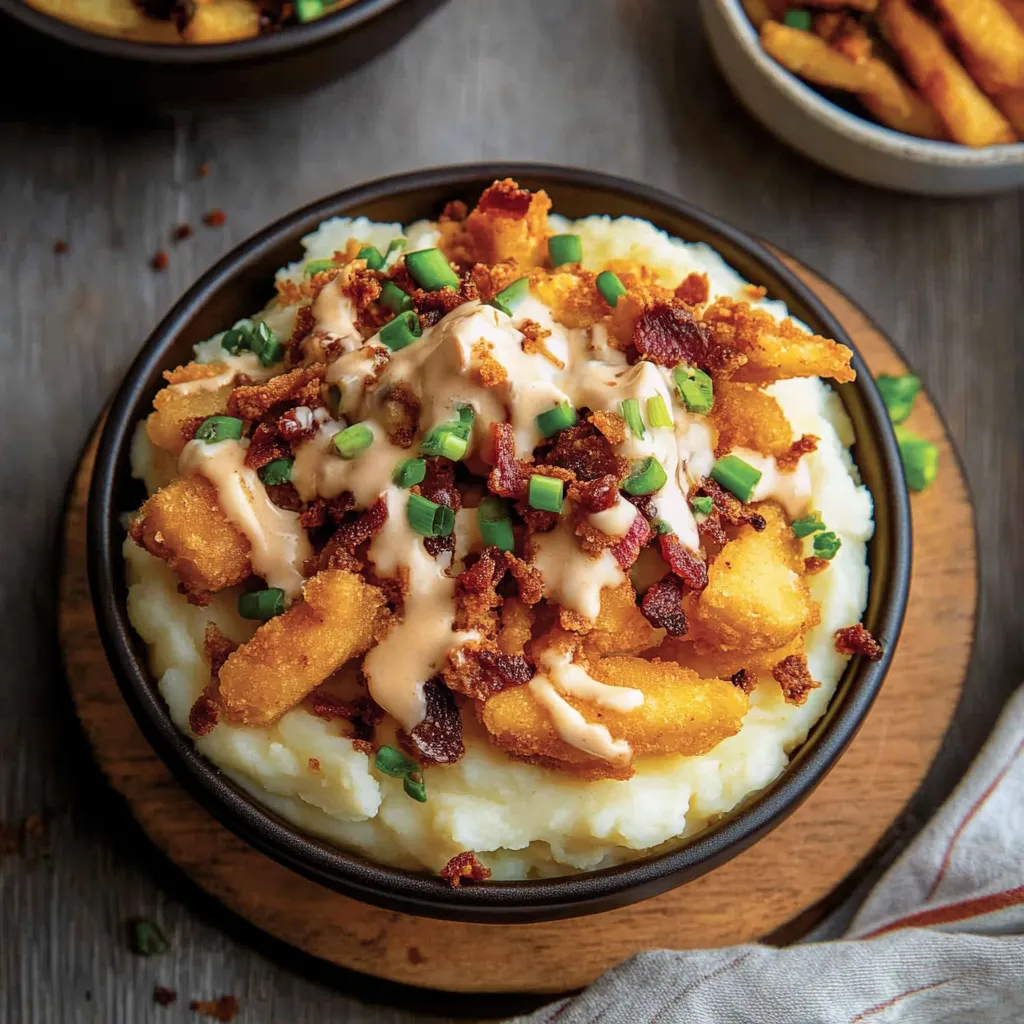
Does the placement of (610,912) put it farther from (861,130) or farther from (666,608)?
(861,130)

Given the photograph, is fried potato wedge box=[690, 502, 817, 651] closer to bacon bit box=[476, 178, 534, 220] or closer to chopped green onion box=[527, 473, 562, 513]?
chopped green onion box=[527, 473, 562, 513]

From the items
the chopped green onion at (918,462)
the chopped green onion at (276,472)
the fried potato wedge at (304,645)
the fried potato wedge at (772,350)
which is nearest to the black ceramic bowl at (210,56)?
the chopped green onion at (276,472)

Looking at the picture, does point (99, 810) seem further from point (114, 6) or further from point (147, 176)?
point (114, 6)

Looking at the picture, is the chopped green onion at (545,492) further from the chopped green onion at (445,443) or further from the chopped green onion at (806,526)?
the chopped green onion at (806,526)

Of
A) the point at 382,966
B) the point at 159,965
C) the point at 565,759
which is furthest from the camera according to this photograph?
the point at 159,965

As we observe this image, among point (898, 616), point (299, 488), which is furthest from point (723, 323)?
point (299, 488)

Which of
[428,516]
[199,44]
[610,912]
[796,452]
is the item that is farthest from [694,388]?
[199,44]
